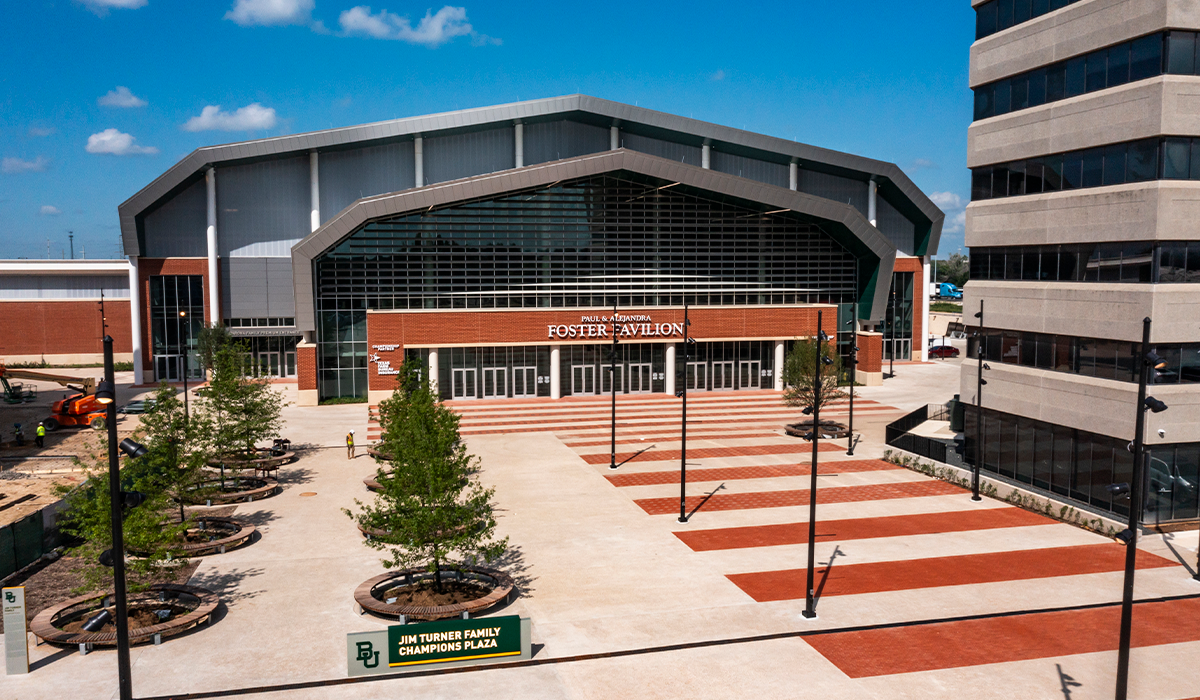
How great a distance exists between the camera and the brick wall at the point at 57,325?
244 feet

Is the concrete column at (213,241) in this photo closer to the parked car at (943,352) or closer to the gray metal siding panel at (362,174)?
the gray metal siding panel at (362,174)

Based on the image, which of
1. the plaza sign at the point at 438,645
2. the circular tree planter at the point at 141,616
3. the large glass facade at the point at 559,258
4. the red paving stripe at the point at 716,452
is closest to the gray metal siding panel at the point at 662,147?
the large glass facade at the point at 559,258

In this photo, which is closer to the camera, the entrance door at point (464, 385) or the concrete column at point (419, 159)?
the entrance door at point (464, 385)

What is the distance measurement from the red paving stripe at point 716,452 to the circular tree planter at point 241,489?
42.5 ft

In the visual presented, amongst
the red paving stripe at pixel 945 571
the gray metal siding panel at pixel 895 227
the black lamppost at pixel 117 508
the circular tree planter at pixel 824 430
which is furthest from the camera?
the gray metal siding panel at pixel 895 227

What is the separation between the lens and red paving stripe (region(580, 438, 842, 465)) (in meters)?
36.2

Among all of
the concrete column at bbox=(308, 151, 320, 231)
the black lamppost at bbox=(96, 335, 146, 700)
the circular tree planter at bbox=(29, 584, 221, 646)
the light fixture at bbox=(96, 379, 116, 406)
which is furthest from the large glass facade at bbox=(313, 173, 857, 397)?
the light fixture at bbox=(96, 379, 116, 406)

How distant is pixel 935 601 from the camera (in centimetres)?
1958

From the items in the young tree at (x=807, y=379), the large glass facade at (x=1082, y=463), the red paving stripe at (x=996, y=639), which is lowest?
the red paving stripe at (x=996, y=639)

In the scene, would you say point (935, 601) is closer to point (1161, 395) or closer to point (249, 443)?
point (1161, 395)

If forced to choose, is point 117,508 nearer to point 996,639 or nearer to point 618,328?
point 996,639

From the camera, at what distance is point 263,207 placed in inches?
2379

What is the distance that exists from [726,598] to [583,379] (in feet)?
119

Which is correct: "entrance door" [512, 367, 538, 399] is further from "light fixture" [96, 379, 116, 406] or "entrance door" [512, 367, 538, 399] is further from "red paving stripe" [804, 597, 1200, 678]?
"light fixture" [96, 379, 116, 406]
